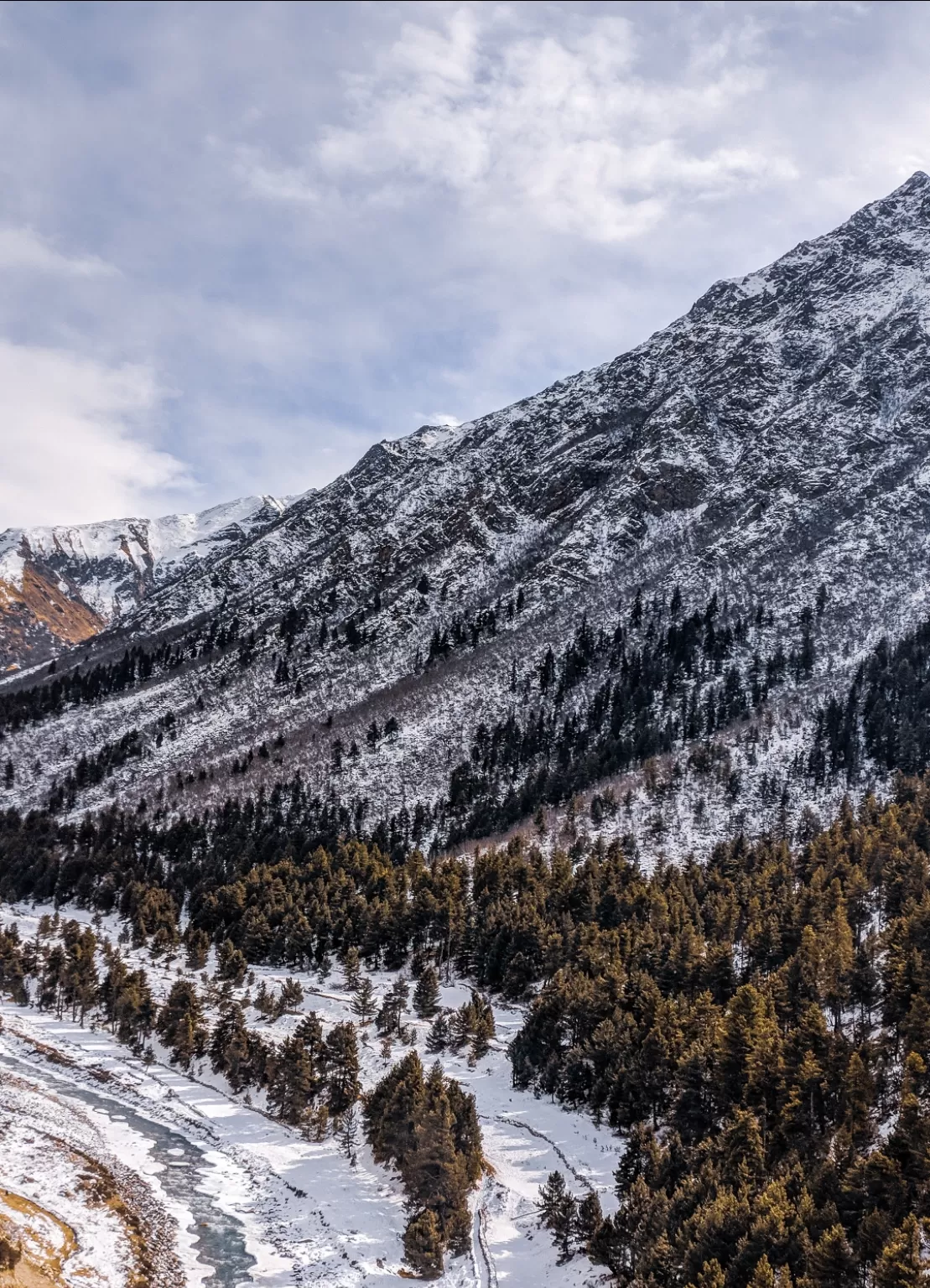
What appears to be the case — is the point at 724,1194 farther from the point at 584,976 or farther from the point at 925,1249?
the point at 584,976

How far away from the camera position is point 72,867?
149m

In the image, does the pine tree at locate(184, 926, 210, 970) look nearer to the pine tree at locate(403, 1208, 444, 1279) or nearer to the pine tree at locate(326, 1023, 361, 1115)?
the pine tree at locate(326, 1023, 361, 1115)

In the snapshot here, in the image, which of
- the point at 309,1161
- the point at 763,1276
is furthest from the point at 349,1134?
the point at 763,1276

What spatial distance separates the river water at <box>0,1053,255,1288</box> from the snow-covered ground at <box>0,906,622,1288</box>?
27 cm

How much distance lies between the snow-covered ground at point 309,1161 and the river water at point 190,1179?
0.27 meters

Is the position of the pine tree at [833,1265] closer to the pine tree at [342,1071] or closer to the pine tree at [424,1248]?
the pine tree at [424,1248]

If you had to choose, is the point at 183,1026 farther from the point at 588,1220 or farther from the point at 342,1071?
the point at 588,1220

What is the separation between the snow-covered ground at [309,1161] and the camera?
4744 cm

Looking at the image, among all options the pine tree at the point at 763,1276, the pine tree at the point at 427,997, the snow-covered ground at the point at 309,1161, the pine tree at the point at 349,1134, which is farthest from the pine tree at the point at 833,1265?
the pine tree at the point at 427,997

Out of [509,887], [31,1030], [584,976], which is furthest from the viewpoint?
[509,887]

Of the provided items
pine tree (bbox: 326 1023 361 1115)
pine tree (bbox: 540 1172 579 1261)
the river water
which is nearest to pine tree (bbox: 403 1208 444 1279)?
pine tree (bbox: 540 1172 579 1261)

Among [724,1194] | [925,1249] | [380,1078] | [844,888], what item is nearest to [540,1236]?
[724,1194]

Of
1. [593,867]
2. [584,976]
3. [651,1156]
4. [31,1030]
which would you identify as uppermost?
[593,867]

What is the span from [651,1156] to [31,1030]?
6697 centimetres
